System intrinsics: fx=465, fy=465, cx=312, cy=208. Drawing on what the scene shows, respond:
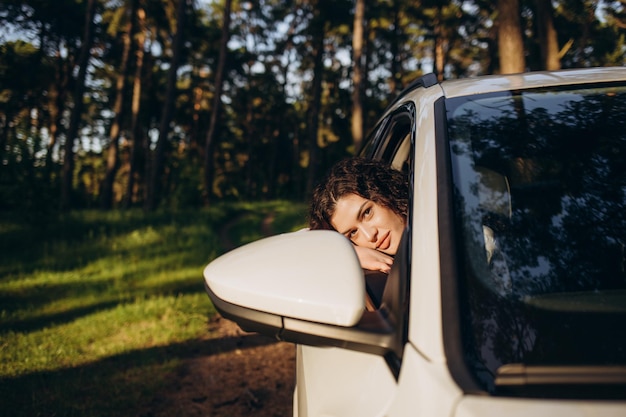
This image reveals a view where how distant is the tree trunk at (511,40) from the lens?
6.55 m

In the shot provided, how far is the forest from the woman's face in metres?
5.53

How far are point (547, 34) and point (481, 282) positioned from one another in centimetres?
826

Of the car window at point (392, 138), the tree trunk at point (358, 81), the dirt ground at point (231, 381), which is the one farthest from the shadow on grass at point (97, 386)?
the tree trunk at point (358, 81)

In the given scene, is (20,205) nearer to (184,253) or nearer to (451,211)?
(184,253)

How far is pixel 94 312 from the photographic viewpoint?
5.75 meters

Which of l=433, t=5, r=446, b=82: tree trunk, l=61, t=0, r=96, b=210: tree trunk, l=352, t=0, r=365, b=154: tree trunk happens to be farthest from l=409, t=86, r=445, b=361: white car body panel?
l=433, t=5, r=446, b=82: tree trunk

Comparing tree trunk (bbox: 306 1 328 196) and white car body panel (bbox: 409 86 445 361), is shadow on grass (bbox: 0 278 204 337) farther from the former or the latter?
tree trunk (bbox: 306 1 328 196)

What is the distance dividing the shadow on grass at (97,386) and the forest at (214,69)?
5.89 metres

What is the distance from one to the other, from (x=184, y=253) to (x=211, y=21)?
88.8 feet

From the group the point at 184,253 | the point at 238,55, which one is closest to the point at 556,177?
the point at 184,253

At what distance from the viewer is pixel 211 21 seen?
3231 centimetres

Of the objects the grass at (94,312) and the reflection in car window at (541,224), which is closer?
the reflection in car window at (541,224)

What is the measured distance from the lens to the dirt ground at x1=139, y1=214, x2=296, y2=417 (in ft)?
11.7

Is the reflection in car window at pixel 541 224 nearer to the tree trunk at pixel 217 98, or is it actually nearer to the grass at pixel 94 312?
the grass at pixel 94 312
